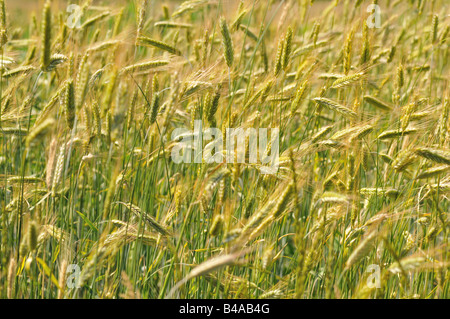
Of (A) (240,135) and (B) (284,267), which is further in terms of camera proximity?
(B) (284,267)

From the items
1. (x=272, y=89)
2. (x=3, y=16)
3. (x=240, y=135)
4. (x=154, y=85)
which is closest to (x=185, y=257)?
(x=240, y=135)

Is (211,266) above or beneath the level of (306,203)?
above

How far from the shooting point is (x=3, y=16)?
68.3 inches

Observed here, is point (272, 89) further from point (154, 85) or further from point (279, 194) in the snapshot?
point (279, 194)

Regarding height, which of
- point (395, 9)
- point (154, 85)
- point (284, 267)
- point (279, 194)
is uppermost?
point (395, 9)
